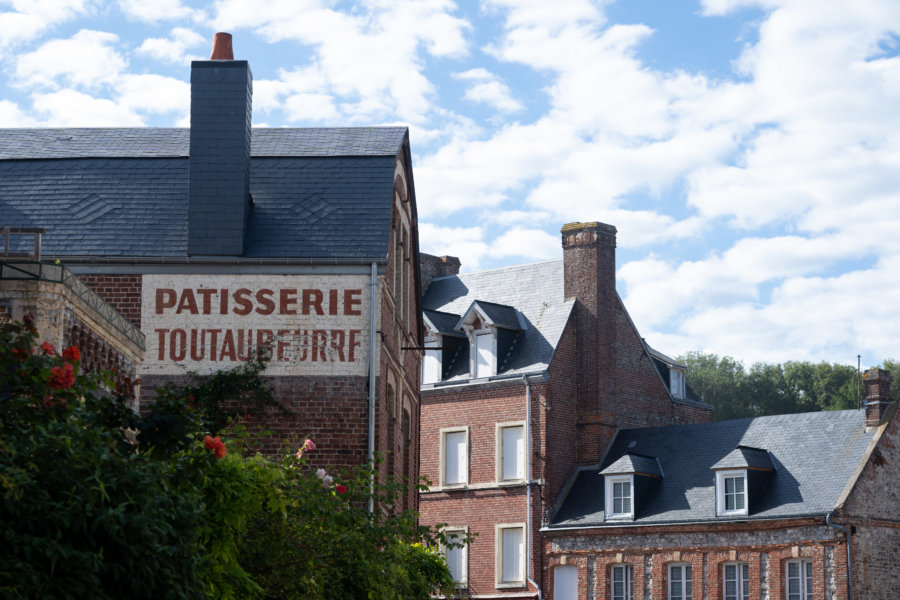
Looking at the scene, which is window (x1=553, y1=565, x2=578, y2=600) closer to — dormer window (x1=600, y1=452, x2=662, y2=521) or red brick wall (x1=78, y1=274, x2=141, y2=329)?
dormer window (x1=600, y1=452, x2=662, y2=521)

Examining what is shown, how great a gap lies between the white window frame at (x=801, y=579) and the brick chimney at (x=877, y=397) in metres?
4.39

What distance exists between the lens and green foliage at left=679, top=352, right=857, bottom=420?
7844 centimetres

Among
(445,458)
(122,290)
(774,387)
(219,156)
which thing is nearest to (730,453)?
(445,458)

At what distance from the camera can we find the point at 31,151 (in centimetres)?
2238

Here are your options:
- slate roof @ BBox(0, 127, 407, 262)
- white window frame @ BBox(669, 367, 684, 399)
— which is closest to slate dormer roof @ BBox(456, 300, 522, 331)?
white window frame @ BBox(669, 367, 684, 399)

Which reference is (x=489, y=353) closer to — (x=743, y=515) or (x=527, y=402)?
(x=527, y=402)

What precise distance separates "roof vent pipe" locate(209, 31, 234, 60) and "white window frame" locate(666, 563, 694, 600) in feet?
71.6

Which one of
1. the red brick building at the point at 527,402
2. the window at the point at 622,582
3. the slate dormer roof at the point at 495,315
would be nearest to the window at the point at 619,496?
the window at the point at 622,582

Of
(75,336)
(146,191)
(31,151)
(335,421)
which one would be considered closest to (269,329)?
(335,421)

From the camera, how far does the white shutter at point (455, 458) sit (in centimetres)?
4319

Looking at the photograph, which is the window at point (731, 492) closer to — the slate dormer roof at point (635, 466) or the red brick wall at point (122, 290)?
the slate dormer roof at point (635, 466)

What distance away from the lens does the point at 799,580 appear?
35562mm

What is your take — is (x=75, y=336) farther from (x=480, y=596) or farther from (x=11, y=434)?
(x=480, y=596)

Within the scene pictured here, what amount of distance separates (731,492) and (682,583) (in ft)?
9.68
